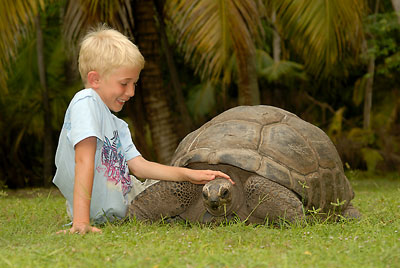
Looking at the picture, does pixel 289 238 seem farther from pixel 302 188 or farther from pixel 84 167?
pixel 84 167

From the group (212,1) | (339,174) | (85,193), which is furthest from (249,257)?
(212,1)

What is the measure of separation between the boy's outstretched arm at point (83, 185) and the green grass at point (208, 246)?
125 millimetres

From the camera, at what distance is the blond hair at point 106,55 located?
3.03m

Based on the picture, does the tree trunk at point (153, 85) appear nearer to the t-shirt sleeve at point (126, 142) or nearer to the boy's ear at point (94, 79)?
the t-shirt sleeve at point (126, 142)

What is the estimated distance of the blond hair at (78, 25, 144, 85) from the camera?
3.03 metres

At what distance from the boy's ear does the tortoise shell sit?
0.72 metres

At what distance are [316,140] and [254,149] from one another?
1.96 feet

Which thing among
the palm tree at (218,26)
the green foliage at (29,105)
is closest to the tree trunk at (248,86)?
the palm tree at (218,26)

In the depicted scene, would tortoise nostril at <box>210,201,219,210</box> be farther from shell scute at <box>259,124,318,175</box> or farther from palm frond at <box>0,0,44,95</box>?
palm frond at <box>0,0,44,95</box>

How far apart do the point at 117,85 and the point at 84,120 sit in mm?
301

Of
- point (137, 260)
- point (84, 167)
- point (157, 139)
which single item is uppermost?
point (84, 167)

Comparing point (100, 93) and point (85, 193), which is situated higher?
point (100, 93)

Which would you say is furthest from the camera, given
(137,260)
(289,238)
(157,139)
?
(157,139)

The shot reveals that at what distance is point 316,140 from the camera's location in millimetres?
3684
